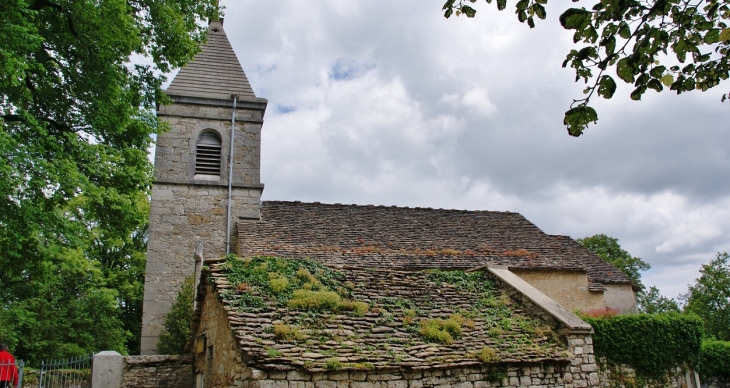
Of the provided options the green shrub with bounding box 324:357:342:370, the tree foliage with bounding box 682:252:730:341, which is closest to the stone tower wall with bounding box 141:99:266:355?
the green shrub with bounding box 324:357:342:370

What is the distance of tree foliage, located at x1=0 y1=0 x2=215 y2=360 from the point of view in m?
10.2

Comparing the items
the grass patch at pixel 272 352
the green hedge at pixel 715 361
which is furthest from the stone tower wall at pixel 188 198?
the green hedge at pixel 715 361

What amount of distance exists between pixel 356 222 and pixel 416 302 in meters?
7.60

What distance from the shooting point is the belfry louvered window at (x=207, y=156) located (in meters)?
18.4

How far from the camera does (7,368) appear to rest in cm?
1115

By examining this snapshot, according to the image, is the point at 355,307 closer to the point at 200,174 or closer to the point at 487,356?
the point at 487,356

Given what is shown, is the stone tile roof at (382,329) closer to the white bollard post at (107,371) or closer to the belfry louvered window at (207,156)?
the white bollard post at (107,371)

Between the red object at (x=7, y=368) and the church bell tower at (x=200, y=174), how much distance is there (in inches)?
170

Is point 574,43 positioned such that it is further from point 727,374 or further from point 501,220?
point 727,374

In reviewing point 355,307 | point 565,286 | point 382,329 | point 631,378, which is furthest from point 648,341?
point 355,307

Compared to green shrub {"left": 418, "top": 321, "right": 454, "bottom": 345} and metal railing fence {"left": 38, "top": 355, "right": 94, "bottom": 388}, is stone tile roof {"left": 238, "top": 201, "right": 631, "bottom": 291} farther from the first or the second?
green shrub {"left": 418, "top": 321, "right": 454, "bottom": 345}

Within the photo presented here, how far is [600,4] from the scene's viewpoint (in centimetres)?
383

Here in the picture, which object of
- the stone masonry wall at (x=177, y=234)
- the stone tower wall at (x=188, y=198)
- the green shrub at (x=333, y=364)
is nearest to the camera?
the green shrub at (x=333, y=364)

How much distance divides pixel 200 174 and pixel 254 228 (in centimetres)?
298
